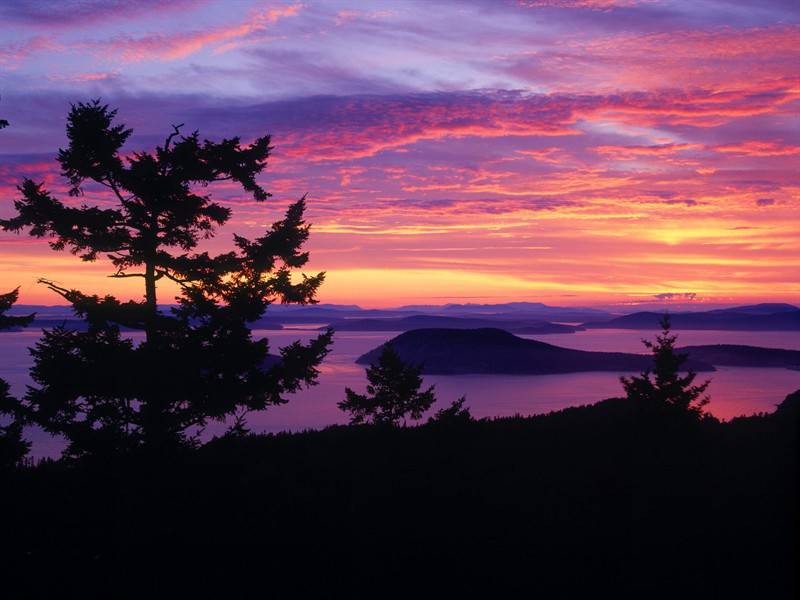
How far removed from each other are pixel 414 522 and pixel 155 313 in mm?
11421

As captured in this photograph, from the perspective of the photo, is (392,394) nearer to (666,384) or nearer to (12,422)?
(666,384)

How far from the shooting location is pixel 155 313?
19.9m

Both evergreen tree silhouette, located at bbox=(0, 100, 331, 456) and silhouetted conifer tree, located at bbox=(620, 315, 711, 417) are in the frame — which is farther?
silhouetted conifer tree, located at bbox=(620, 315, 711, 417)

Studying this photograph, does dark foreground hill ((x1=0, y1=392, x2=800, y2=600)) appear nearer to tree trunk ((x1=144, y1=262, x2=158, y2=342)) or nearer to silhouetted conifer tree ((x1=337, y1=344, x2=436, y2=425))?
tree trunk ((x1=144, y1=262, x2=158, y2=342))

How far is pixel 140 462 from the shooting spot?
1575 centimetres

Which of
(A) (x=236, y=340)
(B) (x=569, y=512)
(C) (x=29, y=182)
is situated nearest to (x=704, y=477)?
(B) (x=569, y=512)

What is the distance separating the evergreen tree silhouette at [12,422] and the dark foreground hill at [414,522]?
836mm

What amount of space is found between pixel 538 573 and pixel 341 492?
211 inches

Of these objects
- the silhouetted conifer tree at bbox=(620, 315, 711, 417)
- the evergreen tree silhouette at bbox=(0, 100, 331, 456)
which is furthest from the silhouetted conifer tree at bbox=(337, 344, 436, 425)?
the evergreen tree silhouette at bbox=(0, 100, 331, 456)

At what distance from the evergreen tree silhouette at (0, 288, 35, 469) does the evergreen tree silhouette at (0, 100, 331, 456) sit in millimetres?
408

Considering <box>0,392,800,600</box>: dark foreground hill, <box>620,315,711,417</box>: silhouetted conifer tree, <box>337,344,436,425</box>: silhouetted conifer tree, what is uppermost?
<box>620,315,711,417</box>: silhouetted conifer tree

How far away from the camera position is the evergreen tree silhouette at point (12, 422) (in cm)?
1784

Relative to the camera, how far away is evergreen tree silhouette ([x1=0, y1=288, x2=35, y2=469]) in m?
17.8

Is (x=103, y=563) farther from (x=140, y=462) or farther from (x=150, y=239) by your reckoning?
(x=150, y=239)
